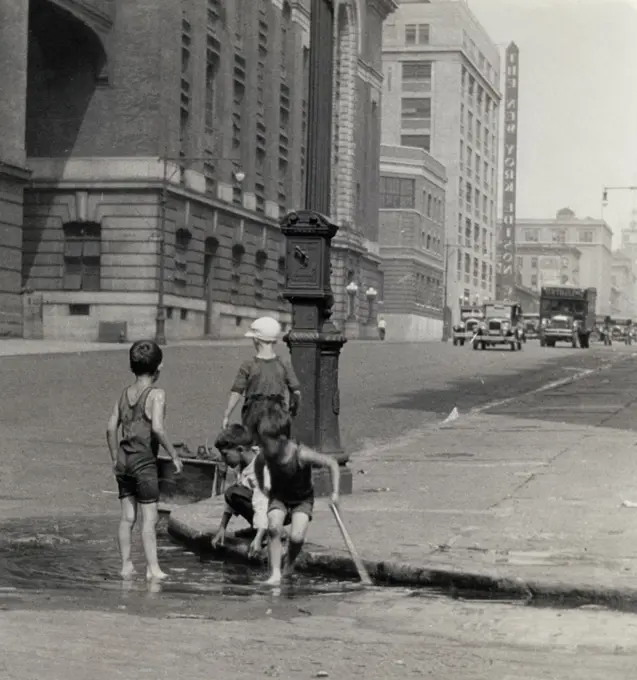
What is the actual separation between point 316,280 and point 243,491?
2.57 metres

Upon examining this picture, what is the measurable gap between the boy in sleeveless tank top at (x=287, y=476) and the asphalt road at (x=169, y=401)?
10.7 ft

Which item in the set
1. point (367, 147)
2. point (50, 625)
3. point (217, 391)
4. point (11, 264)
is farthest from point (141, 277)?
point (50, 625)

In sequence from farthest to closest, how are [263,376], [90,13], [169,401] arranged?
[90,13], [169,401], [263,376]

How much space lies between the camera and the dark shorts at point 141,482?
834 cm

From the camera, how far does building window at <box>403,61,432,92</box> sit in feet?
396

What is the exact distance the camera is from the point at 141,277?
2057 inches

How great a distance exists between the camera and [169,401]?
22.9m

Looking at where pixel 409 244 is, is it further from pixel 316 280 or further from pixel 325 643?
pixel 325 643

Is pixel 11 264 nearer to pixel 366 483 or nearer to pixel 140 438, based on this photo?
pixel 366 483

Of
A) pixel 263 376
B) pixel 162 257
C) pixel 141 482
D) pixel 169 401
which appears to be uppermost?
pixel 162 257

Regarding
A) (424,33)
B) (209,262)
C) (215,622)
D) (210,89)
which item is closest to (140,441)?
(215,622)

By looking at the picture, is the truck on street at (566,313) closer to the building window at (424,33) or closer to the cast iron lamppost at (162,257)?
the cast iron lamppost at (162,257)

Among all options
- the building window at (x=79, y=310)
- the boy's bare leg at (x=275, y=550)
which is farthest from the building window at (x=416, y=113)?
the boy's bare leg at (x=275, y=550)

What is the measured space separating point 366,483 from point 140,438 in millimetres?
4386
